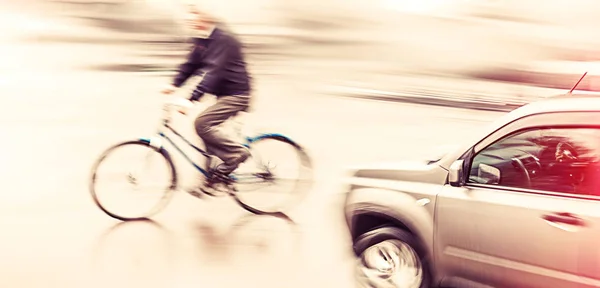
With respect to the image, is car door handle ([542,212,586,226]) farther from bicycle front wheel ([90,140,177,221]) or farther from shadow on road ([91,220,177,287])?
bicycle front wheel ([90,140,177,221])

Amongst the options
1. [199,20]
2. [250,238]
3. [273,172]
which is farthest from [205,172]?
[199,20]

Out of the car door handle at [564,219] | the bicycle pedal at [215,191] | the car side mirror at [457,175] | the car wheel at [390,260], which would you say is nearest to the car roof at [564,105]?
the car side mirror at [457,175]

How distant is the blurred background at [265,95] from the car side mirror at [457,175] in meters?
0.57

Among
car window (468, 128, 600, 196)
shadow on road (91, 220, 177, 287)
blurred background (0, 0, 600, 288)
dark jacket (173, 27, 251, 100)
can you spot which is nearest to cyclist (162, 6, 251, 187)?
dark jacket (173, 27, 251, 100)

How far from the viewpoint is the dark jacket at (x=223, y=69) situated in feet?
12.9

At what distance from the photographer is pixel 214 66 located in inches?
155

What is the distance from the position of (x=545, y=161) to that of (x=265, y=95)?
6.43ft

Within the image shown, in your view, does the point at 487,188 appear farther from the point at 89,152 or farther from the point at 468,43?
the point at 89,152

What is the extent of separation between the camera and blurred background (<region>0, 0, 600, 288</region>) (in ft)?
11.3

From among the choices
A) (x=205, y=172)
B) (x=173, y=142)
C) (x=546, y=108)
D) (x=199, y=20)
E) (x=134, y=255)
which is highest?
(x=199, y=20)

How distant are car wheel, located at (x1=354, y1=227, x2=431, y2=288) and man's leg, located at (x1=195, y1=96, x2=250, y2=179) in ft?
3.88

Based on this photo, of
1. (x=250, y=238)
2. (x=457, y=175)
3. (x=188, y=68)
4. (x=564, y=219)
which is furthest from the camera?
(x=188, y=68)

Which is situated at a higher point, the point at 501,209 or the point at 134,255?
the point at 501,209

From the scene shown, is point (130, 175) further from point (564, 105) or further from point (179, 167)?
point (564, 105)
